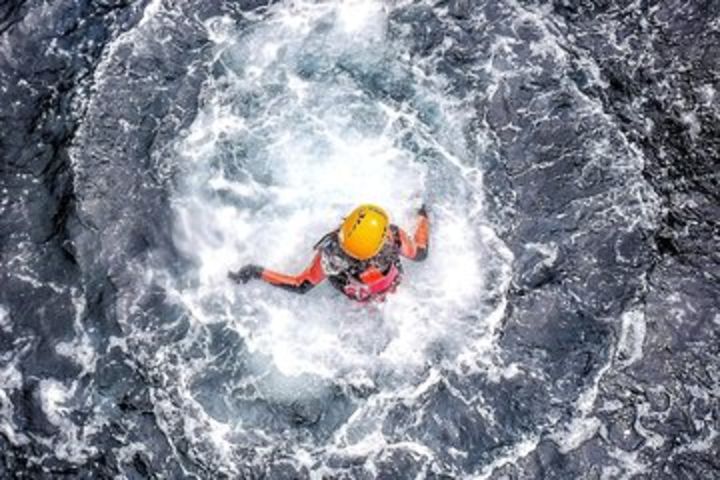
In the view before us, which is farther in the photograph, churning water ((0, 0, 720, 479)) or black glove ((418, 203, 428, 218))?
black glove ((418, 203, 428, 218))

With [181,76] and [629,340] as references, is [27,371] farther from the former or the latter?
[629,340]

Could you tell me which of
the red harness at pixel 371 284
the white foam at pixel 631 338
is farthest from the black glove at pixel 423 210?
the white foam at pixel 631 338

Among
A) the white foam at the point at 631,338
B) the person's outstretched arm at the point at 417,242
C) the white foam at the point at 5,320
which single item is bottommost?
the white foam at the point at 631,338

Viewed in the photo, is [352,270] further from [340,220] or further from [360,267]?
[340,220]

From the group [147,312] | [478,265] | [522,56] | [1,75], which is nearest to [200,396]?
[147,312]

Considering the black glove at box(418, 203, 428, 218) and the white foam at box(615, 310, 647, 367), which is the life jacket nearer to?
the black glove at box(418, 203, 428, 218)

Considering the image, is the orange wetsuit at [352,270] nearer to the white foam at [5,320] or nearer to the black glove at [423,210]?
the black glove at [423,210]

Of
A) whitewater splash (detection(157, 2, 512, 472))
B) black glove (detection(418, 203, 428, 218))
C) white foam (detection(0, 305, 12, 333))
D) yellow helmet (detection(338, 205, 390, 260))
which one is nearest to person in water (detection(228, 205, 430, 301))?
yellow helmet (detection(338, 205, 390, 260))
